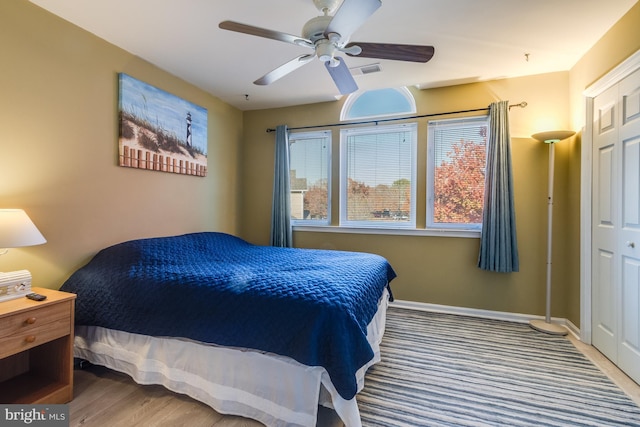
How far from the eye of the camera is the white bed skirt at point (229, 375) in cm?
152

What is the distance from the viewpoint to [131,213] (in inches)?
106

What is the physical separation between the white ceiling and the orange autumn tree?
30.6 inches

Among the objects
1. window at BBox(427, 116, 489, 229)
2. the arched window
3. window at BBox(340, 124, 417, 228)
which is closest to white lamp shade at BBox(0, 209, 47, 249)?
window at BBox(340, 124, 417, 228)

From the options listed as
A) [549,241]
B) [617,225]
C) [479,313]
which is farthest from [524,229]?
[479,313]

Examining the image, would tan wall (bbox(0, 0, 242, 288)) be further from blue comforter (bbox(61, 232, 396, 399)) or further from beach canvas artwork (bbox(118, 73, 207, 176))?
blue comforter (bbox(61, 232, 396, 399))

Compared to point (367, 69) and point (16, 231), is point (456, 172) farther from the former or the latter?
Answer: point (16, 231)

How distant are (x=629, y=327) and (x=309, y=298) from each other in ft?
7.56

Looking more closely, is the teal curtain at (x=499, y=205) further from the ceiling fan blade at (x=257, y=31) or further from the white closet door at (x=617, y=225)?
the ceiling fan blade at (x=257, y=31)

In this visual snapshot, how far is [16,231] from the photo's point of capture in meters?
1.66

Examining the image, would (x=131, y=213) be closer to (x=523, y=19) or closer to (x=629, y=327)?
(x=523, y=19)

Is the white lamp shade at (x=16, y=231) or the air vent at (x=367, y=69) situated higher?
the air vent at (x=367, y=69)

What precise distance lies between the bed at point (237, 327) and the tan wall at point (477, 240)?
4.28 feet

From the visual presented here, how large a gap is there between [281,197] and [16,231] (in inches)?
100.0

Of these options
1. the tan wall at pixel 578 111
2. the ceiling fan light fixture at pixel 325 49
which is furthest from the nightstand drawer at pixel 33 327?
the tan wall at pixel 578 111
